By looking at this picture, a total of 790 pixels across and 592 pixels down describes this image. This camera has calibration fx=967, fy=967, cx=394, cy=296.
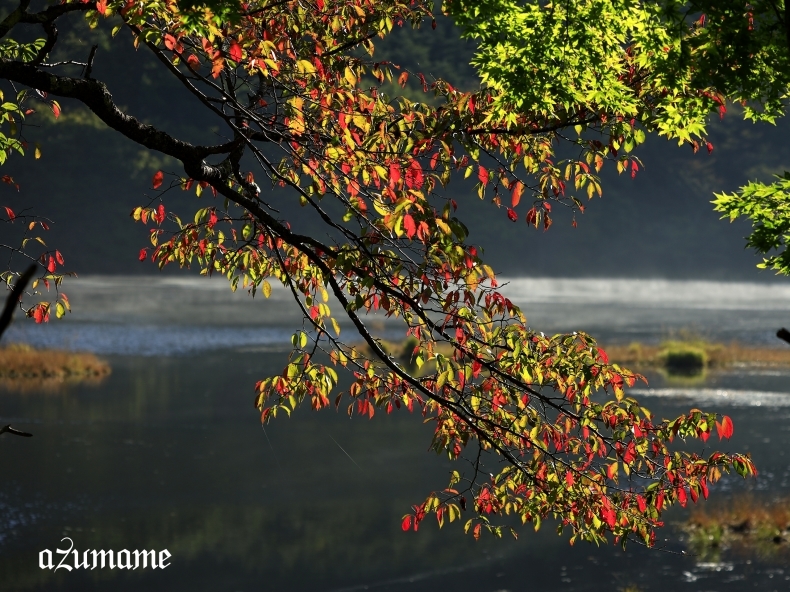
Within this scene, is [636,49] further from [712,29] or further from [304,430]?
[304,430]

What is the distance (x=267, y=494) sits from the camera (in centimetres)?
1814

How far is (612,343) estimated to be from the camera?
43562 mm

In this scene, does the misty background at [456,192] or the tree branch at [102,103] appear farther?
the misty background at [456,192]

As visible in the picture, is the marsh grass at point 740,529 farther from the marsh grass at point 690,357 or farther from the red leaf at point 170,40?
the marsh grass at point 690,357

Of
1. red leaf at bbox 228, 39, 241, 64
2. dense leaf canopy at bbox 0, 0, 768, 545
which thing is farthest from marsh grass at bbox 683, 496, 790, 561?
red leaf at bbox 228, 39, 241, 64

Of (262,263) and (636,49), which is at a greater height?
(636,49)

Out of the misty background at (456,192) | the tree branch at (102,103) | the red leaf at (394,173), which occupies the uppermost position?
the misty background at (456,192)

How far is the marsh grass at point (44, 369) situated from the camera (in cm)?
2920

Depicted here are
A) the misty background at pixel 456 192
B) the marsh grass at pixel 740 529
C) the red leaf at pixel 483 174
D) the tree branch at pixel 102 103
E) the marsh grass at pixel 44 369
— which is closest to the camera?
the tree branch at pixel 102 103

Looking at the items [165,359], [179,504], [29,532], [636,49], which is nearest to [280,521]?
[179,504]

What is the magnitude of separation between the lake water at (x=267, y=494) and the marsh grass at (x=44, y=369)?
0.85 meters

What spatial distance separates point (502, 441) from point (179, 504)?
10.9m

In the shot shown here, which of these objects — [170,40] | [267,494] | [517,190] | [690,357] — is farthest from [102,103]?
[690,357]

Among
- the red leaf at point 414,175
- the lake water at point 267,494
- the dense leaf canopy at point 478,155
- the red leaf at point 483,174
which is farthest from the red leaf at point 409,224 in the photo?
the lake water at point 267,494
